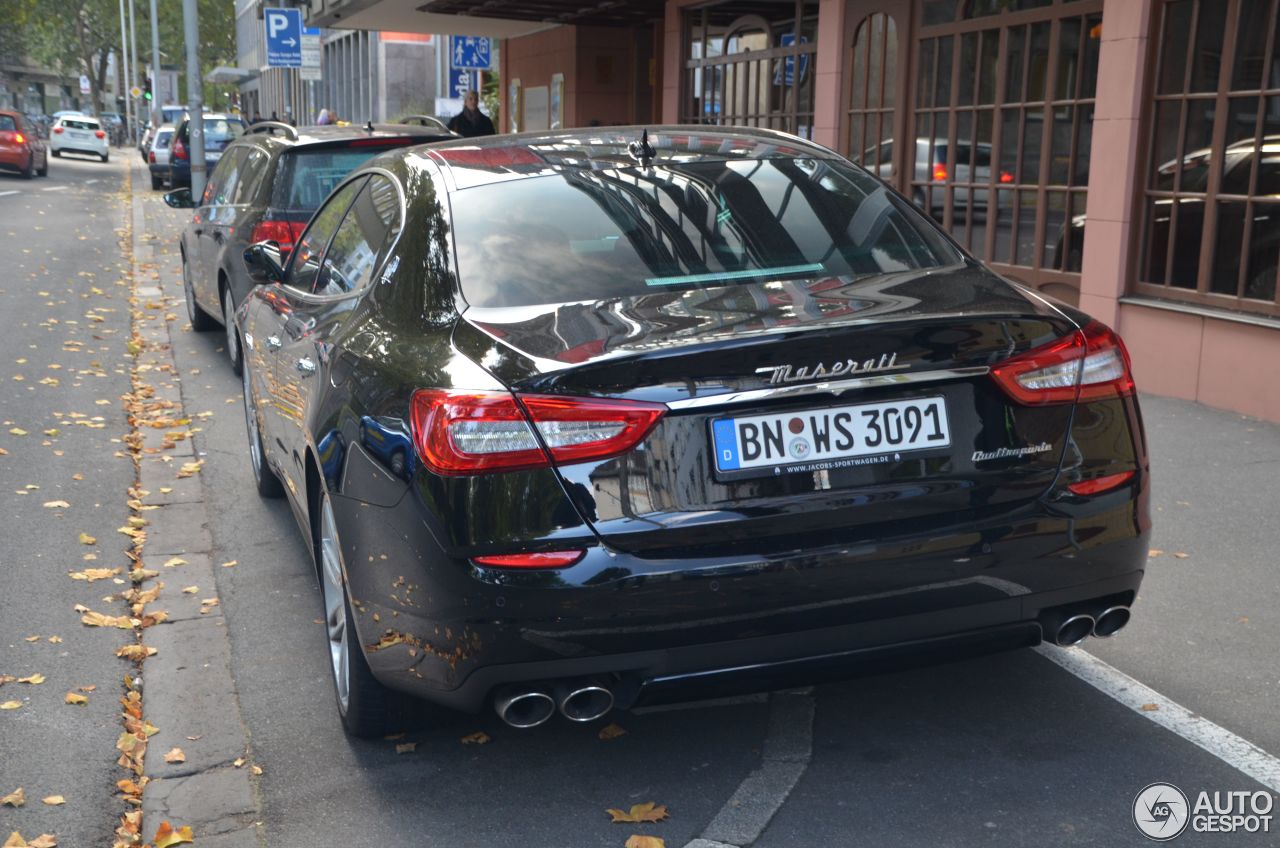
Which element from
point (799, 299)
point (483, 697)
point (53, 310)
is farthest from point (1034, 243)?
point (53, 310)

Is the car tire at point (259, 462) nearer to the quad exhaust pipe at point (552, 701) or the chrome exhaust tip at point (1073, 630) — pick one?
the quad exhaust pipe at point (552, 701)

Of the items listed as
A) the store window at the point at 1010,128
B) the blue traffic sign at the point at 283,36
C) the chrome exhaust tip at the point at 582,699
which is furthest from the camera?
the blue traffic sign at the point at 283,36

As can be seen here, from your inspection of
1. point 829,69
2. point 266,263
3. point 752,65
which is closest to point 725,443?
point 266,263

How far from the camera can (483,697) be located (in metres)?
3.27

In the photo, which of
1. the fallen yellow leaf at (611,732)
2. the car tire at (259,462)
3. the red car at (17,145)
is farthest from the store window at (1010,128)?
the red car at (17,145)

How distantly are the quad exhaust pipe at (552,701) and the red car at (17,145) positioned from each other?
3692 centimetres

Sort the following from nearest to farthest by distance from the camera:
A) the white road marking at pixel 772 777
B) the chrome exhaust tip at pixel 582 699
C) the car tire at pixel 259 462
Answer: the chrome exhaust tip at pixel 582 699 → the white road marking at pixel 772 777 → the car tire at pixel 259 462

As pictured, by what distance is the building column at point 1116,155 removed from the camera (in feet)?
28.6

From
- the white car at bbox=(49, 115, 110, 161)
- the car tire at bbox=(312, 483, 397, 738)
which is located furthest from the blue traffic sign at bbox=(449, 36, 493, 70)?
the white car at bbox=(49, 115, 110, 161)

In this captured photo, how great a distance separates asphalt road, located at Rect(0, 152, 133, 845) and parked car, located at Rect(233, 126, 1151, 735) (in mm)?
836

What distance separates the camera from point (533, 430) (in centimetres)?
312

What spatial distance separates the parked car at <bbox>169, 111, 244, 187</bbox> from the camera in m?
30.3

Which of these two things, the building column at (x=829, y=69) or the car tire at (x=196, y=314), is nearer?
the car tire at (x=196, y=314)

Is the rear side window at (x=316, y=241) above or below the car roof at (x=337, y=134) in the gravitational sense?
below
